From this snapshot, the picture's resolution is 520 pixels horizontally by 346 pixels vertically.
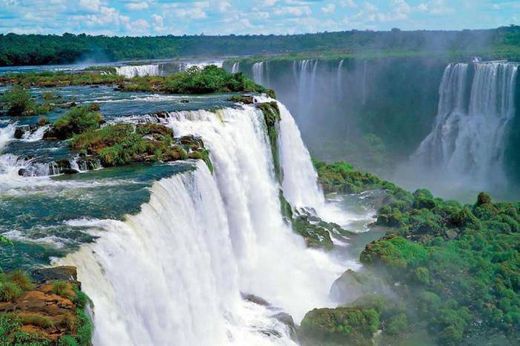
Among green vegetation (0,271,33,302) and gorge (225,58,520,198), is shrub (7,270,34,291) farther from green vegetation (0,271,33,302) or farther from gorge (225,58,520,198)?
gorge (225,58,520,198)

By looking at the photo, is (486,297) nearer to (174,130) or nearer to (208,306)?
(208,306)

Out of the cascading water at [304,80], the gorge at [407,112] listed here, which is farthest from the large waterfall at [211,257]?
the cascading water at [304,80]

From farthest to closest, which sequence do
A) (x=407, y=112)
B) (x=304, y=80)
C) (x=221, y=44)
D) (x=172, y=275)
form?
1. (x=221, y=44)
2. (x=304, y=80)
3. (x=407, y=112)
4. (x=172, y=275)

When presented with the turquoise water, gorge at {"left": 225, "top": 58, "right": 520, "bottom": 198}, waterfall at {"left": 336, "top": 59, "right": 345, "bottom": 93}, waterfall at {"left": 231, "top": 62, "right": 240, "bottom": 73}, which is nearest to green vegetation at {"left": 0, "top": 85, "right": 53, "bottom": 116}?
the turquoise water

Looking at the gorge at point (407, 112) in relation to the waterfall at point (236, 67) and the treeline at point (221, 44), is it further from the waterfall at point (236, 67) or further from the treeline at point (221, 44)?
the treeline at point (221, 44)

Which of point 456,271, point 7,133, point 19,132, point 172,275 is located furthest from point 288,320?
point 7,133

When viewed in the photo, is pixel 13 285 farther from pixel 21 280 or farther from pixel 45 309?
pixel 45 309
